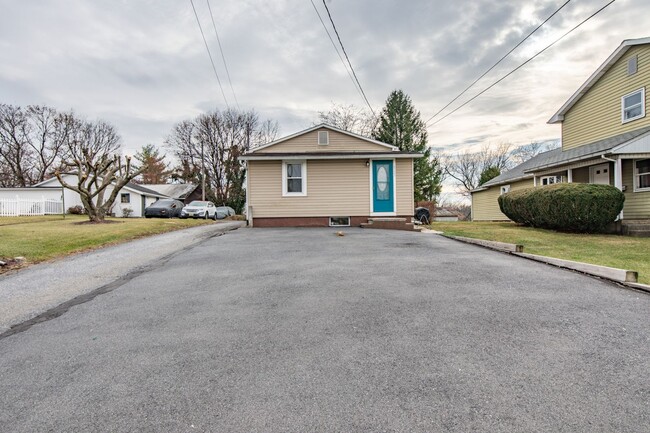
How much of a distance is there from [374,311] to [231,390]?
1764 mm

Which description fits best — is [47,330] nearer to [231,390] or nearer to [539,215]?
[231,390]

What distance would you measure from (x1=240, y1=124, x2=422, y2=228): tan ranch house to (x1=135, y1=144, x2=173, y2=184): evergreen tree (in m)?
36.6

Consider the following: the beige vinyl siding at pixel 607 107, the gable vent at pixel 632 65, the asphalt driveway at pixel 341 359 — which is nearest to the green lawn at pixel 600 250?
the asphalt driveway at pixel 341 359

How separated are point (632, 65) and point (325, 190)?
13783mm

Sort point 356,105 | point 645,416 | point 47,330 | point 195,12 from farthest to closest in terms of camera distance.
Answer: point 356,105 < point 195,12 < point 47,330 < point 645,416

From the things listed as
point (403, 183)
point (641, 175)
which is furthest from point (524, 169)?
point (403, 183)

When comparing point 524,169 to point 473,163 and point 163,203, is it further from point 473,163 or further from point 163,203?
point 163,203

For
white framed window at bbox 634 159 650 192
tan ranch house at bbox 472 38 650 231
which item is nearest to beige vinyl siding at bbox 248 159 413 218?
tan ranch house at bbox 472 38 650 231

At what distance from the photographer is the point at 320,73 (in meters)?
14.4

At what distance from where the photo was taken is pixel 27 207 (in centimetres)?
2567

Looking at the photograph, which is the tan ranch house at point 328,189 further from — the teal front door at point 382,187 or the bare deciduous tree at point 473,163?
the bare deciduous tree at point 473,163

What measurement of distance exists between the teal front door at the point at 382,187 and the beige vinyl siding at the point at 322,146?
154cm

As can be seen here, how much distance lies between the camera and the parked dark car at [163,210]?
86.6ft

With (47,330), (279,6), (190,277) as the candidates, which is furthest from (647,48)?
(47,330)
